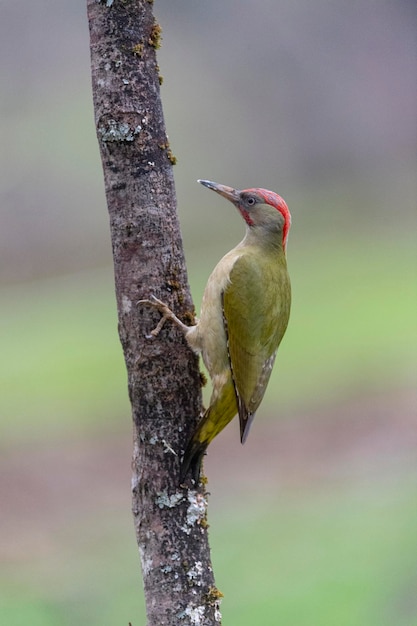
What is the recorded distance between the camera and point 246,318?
3.59m

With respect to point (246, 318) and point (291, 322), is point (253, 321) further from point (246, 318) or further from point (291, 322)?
point (291, 322)

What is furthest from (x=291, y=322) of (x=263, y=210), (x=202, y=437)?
(x=202, y=437)

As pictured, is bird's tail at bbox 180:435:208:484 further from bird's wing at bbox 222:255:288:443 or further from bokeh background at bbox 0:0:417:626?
bokeh background at bbox 0:0:417:626

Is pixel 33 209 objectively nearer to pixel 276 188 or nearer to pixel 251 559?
pixel 276 188

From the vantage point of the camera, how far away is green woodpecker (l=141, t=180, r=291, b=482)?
3.42 metres

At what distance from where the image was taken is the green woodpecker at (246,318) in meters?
3.42

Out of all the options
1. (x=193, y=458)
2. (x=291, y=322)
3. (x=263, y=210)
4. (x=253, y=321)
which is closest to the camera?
(x=193, y=458)

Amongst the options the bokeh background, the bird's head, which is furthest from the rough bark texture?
the bokeh background

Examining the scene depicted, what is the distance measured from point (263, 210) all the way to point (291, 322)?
34.6 feet

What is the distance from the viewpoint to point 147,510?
296 cm

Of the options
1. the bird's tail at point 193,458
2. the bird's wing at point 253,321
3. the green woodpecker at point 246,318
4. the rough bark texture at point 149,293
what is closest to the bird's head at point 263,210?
the green woodpecker at point 246,318

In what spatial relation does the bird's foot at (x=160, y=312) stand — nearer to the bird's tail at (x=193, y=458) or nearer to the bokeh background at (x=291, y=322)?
the bird's tail at (x=193, y=458)

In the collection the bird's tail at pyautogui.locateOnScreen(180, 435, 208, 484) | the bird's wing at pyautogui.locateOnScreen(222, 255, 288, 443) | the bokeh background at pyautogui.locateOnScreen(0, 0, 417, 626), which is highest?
the bokeh background at pyautogui.locateOnScreen(0, 0, 417, 626)

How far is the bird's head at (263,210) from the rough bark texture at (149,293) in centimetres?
91
